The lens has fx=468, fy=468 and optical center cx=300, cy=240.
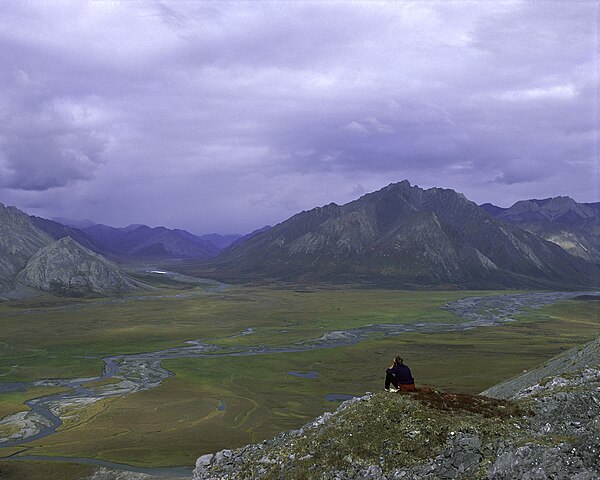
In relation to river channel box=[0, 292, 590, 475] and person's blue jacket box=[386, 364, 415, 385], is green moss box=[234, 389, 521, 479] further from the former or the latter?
river channel box=[0, 292, 590, 475]

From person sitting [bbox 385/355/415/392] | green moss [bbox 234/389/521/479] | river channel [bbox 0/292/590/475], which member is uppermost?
person sitting [bbox 385/355/415/392]

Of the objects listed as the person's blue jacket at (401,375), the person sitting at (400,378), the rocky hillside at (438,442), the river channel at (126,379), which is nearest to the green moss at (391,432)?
the rocky hillside at (438,442)

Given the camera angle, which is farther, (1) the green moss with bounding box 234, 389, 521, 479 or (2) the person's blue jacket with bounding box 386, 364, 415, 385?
(2) the person's blue jacket with bounding box 386, 364, 415, 385

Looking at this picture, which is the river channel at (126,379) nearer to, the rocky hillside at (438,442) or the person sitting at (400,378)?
the rocky hillside at (438,442)

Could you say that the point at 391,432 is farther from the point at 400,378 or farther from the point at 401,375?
the point at 401,375

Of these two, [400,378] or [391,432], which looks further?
[400,378]

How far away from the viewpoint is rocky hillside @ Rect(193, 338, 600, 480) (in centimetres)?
1941

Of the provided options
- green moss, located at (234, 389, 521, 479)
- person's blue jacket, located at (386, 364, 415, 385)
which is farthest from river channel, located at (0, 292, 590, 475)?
person's blue jacket, located at (386, 364, 415, 385)

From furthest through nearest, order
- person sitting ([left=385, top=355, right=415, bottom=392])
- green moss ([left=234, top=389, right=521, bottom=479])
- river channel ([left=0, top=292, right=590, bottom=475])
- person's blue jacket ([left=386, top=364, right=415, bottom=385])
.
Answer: river channel ([left=0, top=292, right=590, bottom=475]) < person's blue jacket ([left=386, top=364, right=415, bottom=385]) < person sitting ([left=385, top=355, right=415, bottom=392]) < green moss ([left=234, top=389, right=521, bottom=479])

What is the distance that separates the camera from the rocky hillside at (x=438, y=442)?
63.7 ft

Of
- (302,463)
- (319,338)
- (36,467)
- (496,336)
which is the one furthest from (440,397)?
(496,336)

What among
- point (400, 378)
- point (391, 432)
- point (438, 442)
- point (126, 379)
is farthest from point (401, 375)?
point (126, 379)

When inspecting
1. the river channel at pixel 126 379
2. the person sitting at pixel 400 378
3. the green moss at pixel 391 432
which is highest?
the person sitting at pixel 400 378

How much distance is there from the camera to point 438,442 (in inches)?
907
